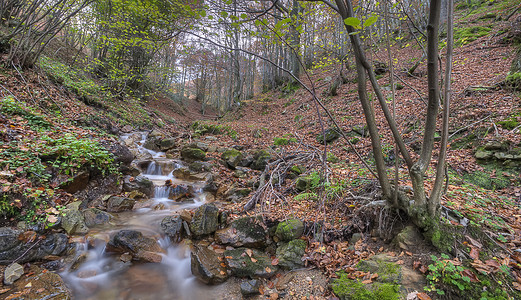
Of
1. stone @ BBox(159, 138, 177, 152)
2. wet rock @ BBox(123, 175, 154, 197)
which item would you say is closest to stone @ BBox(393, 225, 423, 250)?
wet rock @ BBox(123, 175, 154, 197)

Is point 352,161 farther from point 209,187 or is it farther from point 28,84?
point 28,84

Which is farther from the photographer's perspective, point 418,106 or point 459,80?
point 459,80

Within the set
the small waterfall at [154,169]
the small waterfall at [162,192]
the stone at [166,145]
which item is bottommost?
the small waterfall at [162,192]

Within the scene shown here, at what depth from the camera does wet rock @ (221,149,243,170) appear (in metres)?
7.37

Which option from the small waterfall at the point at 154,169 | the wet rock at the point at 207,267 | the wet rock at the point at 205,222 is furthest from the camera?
the small waterfall at the point at 154,169

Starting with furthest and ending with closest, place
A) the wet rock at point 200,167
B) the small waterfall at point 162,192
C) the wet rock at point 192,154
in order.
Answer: the wet rock at point 192,154
the wet rock at point 200,167
the small waterfall at point 162,192

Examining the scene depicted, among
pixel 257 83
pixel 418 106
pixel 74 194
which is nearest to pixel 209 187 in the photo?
pixel 74 194

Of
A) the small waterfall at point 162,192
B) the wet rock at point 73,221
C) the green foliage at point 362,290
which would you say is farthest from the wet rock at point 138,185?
the green foliage at point 362,290

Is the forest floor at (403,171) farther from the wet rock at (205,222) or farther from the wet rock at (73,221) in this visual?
the wet rock at (205,222)

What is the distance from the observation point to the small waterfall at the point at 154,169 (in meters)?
7.14

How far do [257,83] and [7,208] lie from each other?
3234cm

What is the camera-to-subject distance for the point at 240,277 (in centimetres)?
335

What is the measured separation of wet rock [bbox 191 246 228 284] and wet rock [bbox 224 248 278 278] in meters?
0.17

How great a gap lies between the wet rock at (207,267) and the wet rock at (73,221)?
2134 millimetres
